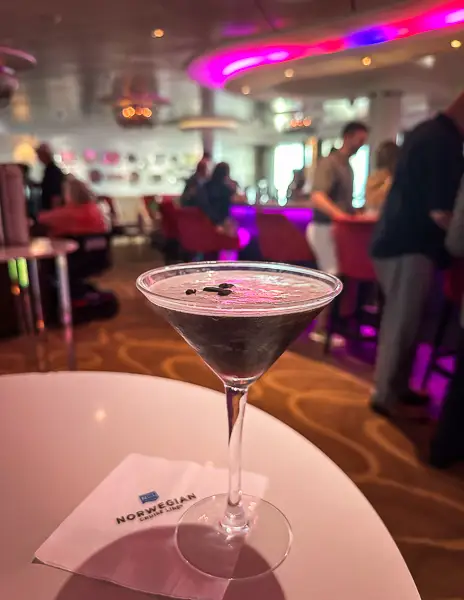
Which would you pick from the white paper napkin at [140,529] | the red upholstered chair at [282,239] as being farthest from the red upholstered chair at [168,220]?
the white paper napkin at [140,529]

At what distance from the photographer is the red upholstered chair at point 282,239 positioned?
3652 mm

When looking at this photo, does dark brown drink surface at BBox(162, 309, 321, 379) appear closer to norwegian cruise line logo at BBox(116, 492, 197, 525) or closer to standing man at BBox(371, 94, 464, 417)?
norwegian cruise line logo at BBox(116, 492, 197, 525)

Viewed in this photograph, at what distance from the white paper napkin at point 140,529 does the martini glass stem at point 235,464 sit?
0.05 metres

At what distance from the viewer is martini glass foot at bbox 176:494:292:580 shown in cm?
48

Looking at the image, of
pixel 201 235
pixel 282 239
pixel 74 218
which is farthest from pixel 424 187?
pixel 201 235

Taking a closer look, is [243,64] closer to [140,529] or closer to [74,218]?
[74,218]

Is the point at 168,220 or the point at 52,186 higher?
the point at 52,186

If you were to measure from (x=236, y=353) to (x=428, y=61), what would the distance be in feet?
21.5

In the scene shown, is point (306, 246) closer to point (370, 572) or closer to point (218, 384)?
point (218, 384)

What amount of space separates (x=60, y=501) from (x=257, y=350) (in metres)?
0.27

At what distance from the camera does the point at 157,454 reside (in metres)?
0.65

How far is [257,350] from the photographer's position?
52 centimetres

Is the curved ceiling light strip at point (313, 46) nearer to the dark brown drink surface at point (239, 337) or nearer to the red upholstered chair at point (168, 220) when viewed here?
the red upholstered chair at point (168, 220)

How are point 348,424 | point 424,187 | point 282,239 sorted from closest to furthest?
point 424,187 → point 348,424 → point 282,239
